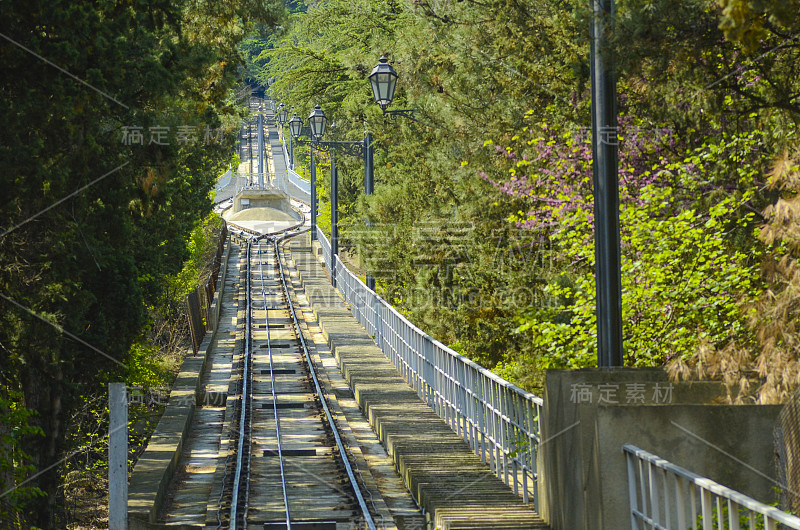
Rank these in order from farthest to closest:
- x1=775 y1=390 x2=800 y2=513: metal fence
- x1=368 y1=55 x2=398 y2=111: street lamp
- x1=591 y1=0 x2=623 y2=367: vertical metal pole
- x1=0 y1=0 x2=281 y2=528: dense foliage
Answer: x1=368 y1=55 x2=398 y2=111: street lamp < x1=0 y1=0 x2=281 y2=528: dense foliage < x1=591 y1=0 x2=623 y2=367: vertical metal pole < x1=775 y1=390 x2=800 y2=513: metal fence

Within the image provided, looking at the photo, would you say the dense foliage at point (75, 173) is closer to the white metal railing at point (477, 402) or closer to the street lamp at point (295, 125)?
the white metal railing at point (477, 402)

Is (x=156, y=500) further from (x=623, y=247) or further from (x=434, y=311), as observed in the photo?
(x=434, y=311)

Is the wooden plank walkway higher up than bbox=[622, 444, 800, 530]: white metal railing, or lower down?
lower down

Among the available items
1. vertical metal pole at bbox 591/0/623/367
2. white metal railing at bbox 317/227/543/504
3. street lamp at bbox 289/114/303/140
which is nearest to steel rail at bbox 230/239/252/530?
white metal railing at bbox 317/227/543/504

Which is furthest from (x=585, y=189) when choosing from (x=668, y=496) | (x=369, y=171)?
(x=369, y=171)

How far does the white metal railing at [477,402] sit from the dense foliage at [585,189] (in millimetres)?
1066

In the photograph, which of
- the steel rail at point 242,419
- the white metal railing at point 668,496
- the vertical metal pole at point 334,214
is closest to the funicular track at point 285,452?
the steel rail at point 242,419

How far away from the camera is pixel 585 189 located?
1479 cm

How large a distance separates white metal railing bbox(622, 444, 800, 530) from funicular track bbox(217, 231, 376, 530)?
5.88 m

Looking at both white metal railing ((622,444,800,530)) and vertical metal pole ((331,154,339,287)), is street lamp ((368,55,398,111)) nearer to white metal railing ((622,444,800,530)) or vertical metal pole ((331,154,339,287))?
white metal railing ((622,444,800,530))

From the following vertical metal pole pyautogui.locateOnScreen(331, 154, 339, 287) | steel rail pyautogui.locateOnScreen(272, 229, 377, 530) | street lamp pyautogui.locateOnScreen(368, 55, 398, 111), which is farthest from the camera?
vertical metal pole pyautogui.locateOnScreen(331, 154, 339, 287)

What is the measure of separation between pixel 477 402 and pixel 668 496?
6929mm

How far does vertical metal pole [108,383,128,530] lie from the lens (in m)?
8.55

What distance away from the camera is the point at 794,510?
7.12 meters
